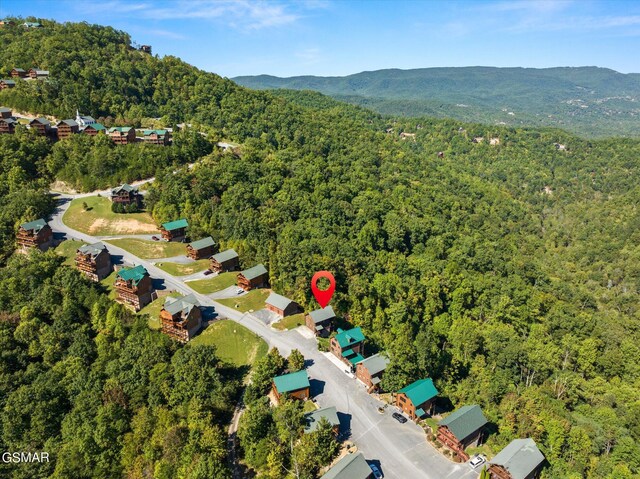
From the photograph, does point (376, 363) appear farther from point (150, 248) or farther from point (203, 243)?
point (150, 248)

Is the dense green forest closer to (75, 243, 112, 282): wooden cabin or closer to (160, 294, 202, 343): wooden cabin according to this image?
(160, 294, 202, 343): wooden cabin

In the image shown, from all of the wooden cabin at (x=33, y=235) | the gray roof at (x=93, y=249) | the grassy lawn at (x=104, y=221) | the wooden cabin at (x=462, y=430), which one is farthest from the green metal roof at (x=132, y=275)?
the wooden cabin at (x=462, y=430)

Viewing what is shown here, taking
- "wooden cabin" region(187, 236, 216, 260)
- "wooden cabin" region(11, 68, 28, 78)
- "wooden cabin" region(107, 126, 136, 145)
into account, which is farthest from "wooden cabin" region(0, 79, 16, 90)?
"wooden cabin" region(187, 236, 216, 260)

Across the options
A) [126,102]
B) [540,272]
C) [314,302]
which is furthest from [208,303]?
[126,102]

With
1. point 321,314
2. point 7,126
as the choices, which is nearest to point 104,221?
point 7,126

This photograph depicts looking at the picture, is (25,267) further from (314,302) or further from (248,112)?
(248,112)

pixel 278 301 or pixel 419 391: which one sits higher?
pixel 278 301

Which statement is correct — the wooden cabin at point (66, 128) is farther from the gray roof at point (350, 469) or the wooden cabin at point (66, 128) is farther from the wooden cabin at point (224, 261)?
the gray roof at point (350, 469)
